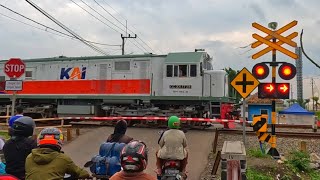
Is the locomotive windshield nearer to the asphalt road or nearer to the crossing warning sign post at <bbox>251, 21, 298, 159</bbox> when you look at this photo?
the asphalt road

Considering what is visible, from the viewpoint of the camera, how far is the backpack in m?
5.21

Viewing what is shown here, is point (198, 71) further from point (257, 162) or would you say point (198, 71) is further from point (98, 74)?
point (257, 162)

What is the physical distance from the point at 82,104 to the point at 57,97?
1.60m

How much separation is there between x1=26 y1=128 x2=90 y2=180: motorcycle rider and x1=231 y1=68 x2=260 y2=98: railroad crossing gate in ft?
23.2

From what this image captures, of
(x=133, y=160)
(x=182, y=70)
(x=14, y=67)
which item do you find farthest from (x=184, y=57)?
(x=133, y=160)

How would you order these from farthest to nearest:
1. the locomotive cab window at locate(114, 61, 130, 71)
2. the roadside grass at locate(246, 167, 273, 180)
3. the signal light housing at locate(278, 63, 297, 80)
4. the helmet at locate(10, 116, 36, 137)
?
1. the locomotive cab window at locate(114, 61, 130, 71)
2. the signal light housing at locate(278, 63, 297, 80)
3. the roadside grass at locate(246, 167, 273, 180)
4. the helmet at locate(10, 116, 36, 137)

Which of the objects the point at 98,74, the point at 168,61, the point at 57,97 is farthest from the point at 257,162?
the point at 57,97

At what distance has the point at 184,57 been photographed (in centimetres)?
1830

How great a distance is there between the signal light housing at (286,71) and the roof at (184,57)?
812cm

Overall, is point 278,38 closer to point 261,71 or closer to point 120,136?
point 261,71

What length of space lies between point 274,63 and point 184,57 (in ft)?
27.3

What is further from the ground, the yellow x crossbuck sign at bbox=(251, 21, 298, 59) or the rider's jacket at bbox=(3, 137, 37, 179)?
the yellow x crossbuck sign at bbox=(251, 21, 298, 59)

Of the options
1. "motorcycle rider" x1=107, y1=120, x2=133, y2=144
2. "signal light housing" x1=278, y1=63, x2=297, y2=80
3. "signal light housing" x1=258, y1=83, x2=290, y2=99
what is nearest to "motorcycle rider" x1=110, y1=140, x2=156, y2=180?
"motorcycle rider" x1=107, y1=120, x2=133, y2=144

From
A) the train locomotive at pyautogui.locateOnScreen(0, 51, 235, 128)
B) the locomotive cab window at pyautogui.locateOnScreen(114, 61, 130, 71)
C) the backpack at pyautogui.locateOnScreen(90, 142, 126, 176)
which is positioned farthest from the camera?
the locomotive cab window at pyautogui.locateOnScreen(114, 61, 130, 71)
